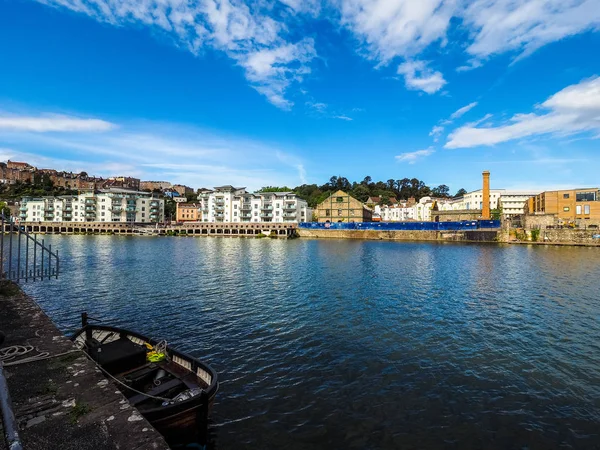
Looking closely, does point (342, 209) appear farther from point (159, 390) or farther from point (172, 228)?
point (159, 390)

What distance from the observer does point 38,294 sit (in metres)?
27.3

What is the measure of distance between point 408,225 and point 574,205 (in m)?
46.7

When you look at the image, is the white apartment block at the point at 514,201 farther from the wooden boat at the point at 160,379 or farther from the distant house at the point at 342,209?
the wooden boat at the point at 160,379

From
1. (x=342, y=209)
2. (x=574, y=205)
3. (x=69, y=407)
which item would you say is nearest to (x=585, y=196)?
(x=574, y=205)

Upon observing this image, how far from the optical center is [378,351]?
16375 millimetres

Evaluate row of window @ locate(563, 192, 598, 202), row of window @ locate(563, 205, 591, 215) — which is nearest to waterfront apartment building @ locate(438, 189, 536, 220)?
row of window @ locate(563, 205, 591, 215)

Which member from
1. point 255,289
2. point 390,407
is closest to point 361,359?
point 390,407

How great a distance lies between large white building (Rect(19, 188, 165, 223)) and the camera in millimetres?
142000

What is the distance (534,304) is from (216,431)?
84.6 ft

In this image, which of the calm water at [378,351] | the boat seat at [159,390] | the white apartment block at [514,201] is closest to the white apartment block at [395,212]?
the white apartment block at [514,201]

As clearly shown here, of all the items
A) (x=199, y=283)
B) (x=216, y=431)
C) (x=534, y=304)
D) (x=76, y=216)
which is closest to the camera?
(x=216, y=431)

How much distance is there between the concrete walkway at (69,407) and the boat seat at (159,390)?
5.47 ft

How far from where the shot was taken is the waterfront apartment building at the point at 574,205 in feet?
305

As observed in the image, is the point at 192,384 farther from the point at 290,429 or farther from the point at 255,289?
the point at 255,289
